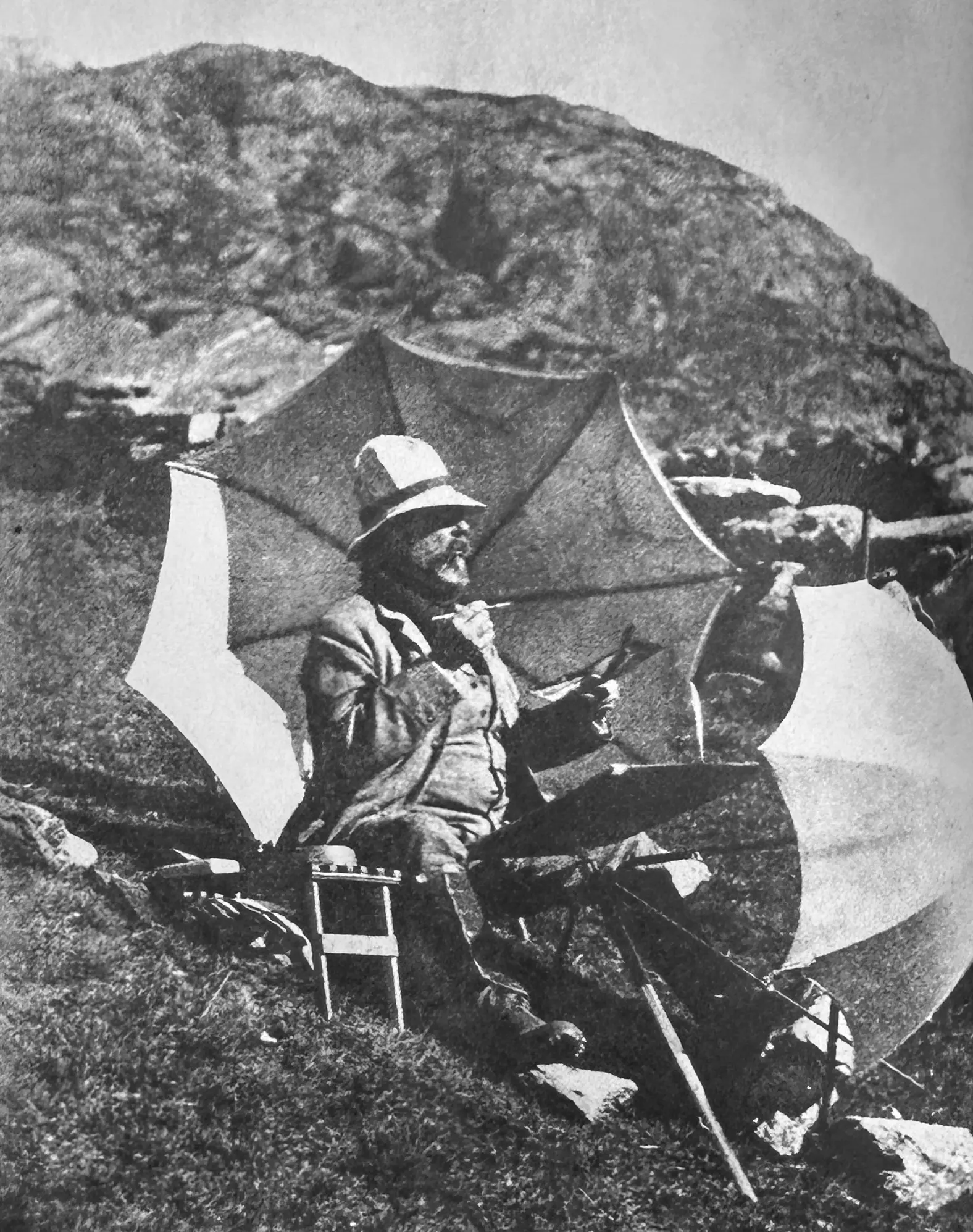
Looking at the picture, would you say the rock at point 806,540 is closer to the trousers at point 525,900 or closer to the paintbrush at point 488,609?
the paintbrush at point 488,609

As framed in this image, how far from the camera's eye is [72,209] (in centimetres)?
372

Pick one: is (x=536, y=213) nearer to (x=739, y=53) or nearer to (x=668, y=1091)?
(x=739, y=53)

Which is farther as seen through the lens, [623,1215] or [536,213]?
[536,213]

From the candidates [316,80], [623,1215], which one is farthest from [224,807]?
[316,80]

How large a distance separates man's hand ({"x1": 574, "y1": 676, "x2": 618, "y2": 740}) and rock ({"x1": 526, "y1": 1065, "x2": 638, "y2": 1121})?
1.00 m

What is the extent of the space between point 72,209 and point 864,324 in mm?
2565

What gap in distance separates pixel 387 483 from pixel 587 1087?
1.92m

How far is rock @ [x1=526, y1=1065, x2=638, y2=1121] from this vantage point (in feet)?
11.5

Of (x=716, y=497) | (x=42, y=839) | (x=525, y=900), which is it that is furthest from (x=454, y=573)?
(x=42, y=839)

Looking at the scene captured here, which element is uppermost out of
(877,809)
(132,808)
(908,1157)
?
(132,808)

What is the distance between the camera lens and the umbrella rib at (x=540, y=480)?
372 centimetres

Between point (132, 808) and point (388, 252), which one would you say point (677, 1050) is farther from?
point (388, 252)

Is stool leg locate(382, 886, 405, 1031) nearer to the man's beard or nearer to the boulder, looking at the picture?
the man's beard

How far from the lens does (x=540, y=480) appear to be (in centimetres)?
372
